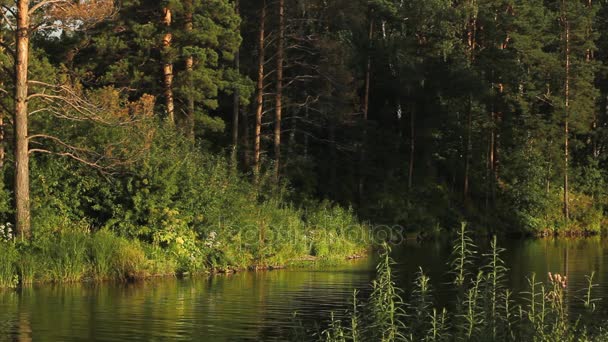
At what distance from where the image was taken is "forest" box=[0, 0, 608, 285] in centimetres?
3222

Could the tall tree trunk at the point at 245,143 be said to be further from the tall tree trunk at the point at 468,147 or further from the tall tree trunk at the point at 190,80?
the tall tree trunk at the point at 468,147

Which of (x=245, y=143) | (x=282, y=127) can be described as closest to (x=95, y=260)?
(x=245, y=143)

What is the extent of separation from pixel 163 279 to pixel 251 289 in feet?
12.1

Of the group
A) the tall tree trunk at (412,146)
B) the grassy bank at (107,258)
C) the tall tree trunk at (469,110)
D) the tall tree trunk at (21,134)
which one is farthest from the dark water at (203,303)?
the tall tree trunk at (469,110)

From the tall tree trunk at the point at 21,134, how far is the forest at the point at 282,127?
0.19ft

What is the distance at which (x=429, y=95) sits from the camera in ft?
204

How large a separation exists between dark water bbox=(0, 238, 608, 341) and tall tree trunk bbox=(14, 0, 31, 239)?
9.83 ft

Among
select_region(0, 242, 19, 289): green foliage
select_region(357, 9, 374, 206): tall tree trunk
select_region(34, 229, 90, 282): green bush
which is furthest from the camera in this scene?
select_region(357, 9, 374, 206): tall tree trunk

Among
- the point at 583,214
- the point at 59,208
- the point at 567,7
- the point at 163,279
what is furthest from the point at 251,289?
the point at 567,7

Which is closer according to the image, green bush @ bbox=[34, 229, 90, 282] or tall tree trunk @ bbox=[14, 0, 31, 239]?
green bush @ bbox=[34, 229, 90, 282]

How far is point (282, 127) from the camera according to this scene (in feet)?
199

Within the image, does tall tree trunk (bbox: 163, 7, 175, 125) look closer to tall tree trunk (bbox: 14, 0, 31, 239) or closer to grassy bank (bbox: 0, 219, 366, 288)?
grassy bank (bbox: 0, 219, 366, 288)

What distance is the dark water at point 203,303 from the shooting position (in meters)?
21.0

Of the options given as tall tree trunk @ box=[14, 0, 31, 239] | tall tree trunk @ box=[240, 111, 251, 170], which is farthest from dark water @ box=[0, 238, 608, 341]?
tall tree trunk @ box=[240, 111, 251, 170]
